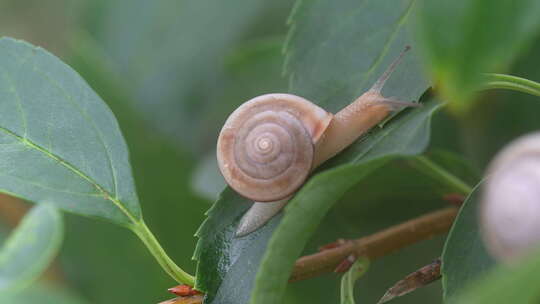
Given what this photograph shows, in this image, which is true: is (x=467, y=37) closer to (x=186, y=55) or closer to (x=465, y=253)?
(x=465, y=253)

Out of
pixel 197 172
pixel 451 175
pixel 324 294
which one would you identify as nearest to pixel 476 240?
pixel 451 175

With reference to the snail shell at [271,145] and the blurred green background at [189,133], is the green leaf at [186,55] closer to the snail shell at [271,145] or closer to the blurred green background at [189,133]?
the blurred green background at [189,133]

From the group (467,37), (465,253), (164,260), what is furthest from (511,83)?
(164,260)

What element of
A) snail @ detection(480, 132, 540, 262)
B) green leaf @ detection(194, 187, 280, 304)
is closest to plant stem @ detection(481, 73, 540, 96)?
snail @ detection(480, 132, 540, 262)

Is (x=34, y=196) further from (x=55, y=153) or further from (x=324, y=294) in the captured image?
(x=324, y=294)

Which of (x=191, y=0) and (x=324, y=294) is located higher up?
(x=191, y=0)

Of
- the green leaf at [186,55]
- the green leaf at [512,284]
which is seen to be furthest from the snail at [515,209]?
the green leaf at [186,55]
